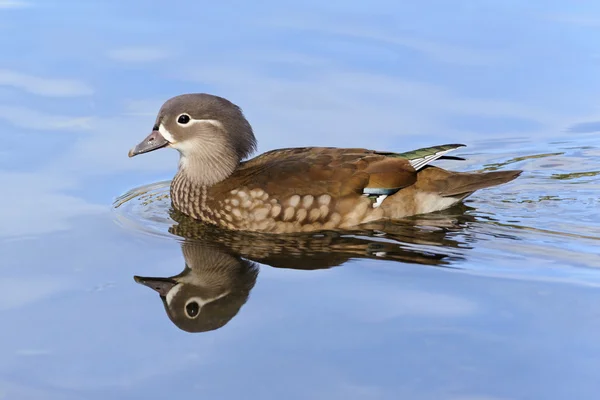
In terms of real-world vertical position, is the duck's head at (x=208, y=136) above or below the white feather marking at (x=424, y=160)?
above

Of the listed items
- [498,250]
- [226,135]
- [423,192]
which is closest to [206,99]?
[226,135]

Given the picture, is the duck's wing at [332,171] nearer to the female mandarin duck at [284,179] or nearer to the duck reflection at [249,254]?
the female mandarin duck at [284,179]

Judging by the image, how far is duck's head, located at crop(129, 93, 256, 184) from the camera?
9.22 m

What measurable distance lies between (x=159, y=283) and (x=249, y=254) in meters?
0.96

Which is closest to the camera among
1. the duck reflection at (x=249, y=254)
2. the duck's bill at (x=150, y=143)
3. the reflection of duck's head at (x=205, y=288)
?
the reflection of duck's head at (x=205, y=288)

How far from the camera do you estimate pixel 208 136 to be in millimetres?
9344

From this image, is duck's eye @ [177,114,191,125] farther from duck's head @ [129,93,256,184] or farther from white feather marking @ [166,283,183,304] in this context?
white feather marking @ [166,283,183,304]

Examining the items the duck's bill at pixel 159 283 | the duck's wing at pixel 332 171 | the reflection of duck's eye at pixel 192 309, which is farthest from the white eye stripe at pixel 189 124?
the reflection of duck's eye at pixel 192 309

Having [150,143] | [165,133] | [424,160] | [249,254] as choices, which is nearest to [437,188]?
[424,160]

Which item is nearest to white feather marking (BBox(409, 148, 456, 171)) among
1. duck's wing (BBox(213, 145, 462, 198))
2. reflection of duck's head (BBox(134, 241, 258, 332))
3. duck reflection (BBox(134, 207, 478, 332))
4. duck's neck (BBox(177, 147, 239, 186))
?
duck's wing (BBox(213, 145, 462, 198))

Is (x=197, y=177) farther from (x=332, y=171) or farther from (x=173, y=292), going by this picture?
(x=173, y=292)

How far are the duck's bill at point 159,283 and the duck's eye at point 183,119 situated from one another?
2.04 meters

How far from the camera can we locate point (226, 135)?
9.30m

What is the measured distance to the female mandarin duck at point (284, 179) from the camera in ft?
29.0
